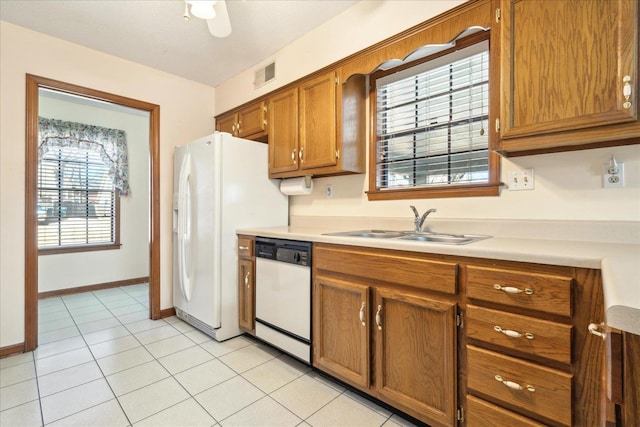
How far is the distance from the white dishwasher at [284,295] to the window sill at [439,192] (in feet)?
2.31

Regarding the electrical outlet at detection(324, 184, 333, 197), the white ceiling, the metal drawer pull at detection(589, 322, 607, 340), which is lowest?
the metal drawer pull at detection(589, 322, 607, 340)

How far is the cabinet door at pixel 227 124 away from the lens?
127 inches

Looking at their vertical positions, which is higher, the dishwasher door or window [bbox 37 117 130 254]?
window [bbox 37 117 130 254]

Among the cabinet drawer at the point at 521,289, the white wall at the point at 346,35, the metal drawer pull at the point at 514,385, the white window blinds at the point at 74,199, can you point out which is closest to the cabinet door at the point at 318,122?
the white wall at the point at 346,35

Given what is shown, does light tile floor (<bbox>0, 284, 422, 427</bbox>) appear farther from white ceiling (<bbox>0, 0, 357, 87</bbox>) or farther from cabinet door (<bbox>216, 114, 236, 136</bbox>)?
white ceiling (<bbox>0, 0, 357, 87</bbox>)

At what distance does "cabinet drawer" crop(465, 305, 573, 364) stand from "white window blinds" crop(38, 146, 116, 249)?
469cm

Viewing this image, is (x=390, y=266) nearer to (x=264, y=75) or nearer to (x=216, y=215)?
(x=216, y=215)

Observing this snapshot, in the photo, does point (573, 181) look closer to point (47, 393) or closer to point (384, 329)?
point (384, 329)

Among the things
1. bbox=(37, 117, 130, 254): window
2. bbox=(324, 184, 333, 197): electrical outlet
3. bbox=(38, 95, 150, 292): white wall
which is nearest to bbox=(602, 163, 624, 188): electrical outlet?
bbox=(324, 184, 333, 197): electrical outlet

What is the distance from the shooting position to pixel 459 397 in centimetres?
127

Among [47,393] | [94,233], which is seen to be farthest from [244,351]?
[94,233]

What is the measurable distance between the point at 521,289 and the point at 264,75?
2.70m

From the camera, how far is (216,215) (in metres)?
2.41

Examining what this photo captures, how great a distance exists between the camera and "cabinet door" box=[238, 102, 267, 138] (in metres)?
2.85
